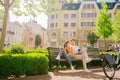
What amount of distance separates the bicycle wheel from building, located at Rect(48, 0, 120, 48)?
52.0 metres

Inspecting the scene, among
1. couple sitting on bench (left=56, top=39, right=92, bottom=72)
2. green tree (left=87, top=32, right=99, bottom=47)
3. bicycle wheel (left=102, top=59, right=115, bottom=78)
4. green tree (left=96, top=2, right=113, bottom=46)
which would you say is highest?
green tree (left=96, top=2, right=113, bottom=46)

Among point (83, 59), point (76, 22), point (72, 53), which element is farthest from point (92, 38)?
point (83, 59)

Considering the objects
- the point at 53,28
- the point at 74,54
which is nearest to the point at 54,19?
the point at 53,28

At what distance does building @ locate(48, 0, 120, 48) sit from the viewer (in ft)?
203

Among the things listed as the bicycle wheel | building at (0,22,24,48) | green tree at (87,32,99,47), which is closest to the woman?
the bicycle wheel

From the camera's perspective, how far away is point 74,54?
1201 cm

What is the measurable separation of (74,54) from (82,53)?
71cm

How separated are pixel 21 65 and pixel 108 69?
3.28 m

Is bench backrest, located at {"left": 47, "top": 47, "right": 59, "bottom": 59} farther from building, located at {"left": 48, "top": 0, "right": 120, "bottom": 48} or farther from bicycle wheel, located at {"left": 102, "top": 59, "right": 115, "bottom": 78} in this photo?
building, located at {"left": 48, "top": 0, "right": 120, "bottom": 48}

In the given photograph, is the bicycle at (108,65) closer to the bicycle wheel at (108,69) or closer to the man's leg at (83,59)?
the bicycle wheel at (108,69)

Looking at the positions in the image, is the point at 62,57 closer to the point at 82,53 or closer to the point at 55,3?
the point at 82,53

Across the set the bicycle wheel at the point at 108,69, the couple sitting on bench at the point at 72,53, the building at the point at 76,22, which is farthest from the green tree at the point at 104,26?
the bicycle wheel at the point at 108,69

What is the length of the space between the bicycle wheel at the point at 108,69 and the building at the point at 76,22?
171 ft

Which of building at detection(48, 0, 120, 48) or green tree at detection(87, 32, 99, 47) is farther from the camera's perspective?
building at detection(48, 0, 120, 48)
